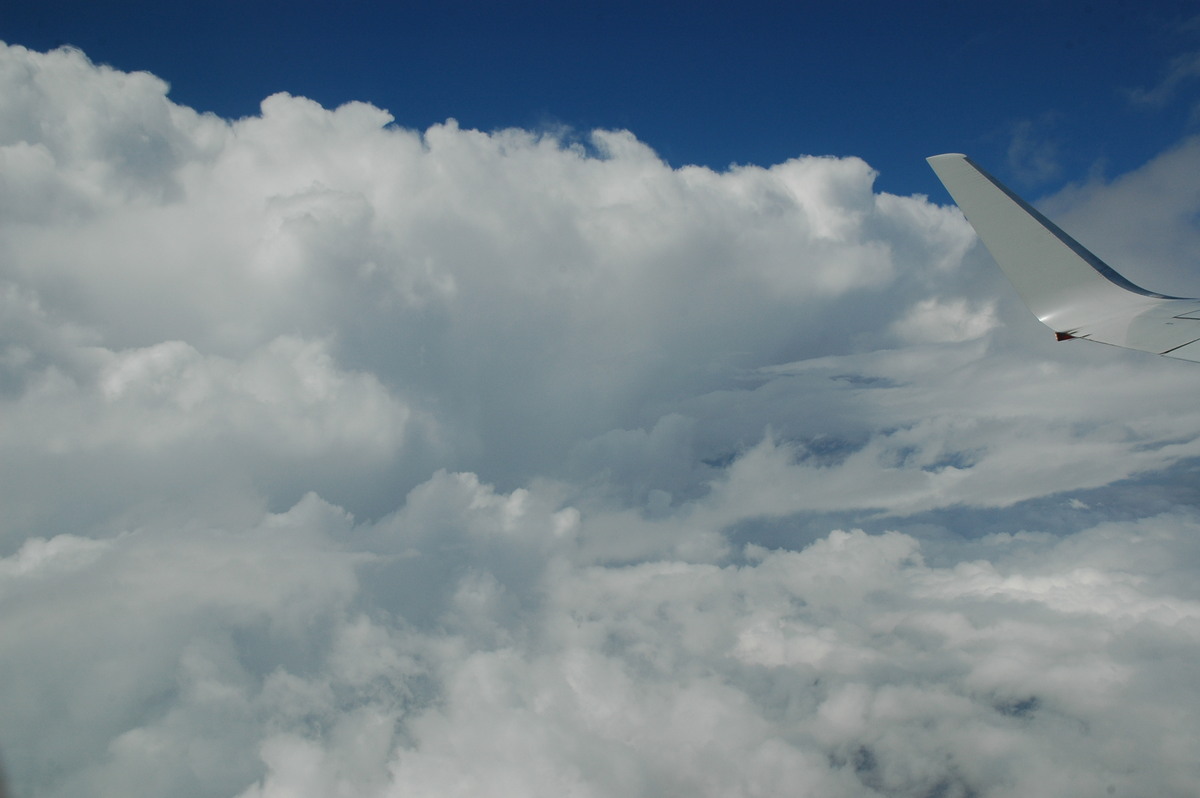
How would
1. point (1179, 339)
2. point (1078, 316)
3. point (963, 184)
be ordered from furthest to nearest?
point (963, 184) < point (1078, 316) < point (1179, 339)

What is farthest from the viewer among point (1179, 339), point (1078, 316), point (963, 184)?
point (963, 184)

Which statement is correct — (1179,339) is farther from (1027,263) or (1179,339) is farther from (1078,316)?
(1027,263)

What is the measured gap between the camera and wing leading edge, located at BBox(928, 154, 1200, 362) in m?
6.69

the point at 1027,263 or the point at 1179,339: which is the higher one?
the point at 1027,263

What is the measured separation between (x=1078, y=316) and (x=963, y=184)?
2.23 m

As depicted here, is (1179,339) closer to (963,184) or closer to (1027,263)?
(1027,263)

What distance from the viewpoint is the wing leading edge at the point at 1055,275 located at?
669cm

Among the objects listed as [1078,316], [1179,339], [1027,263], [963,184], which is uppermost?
[963,184]

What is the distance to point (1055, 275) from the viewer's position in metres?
7.27

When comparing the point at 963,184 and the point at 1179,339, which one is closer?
the point at 1179,339

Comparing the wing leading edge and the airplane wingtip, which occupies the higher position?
the airplane wingtip

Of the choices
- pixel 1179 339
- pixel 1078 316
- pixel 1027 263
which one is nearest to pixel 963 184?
pixel 1027 263

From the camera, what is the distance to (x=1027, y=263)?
7332 mm

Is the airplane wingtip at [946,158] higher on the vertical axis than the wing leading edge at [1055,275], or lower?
higher
